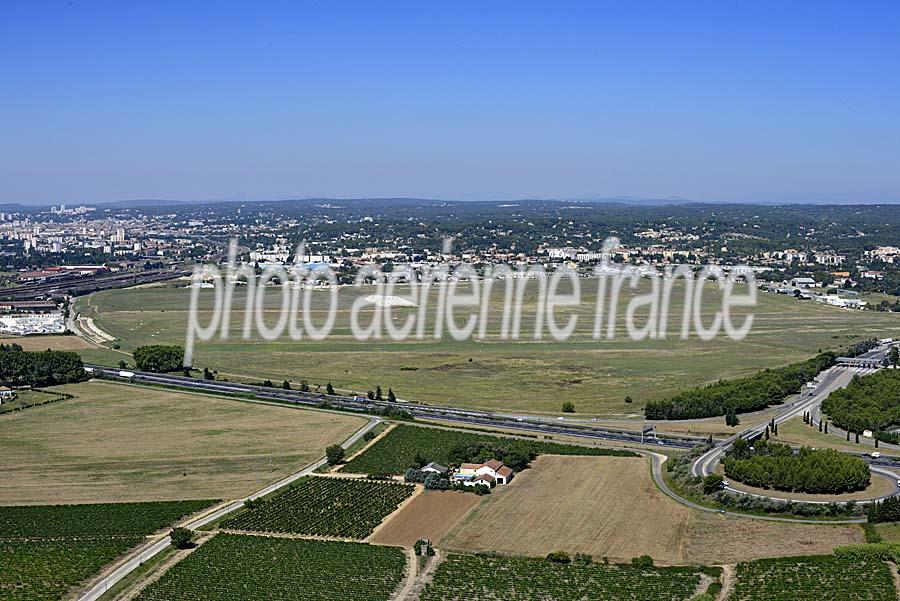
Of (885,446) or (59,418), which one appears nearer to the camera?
(885,446)

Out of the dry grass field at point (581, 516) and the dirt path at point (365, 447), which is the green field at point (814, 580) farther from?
the dirt path at point (365, 447)

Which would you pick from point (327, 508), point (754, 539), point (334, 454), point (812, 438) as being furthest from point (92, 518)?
A: point (812, 438)

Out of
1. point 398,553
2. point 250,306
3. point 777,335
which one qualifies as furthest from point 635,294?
point 398,553

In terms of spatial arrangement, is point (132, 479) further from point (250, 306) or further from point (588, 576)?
point (250, 306)

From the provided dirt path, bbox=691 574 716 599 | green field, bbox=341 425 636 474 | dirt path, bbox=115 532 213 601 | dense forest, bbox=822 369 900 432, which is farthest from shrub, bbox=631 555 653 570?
dense forest, bbox=822 369 900 432

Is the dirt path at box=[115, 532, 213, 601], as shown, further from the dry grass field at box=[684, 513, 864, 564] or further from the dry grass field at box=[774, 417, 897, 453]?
the dry grass field at box=[774, 417, 897, 453]

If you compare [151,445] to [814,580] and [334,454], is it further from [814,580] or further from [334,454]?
[814,580]
